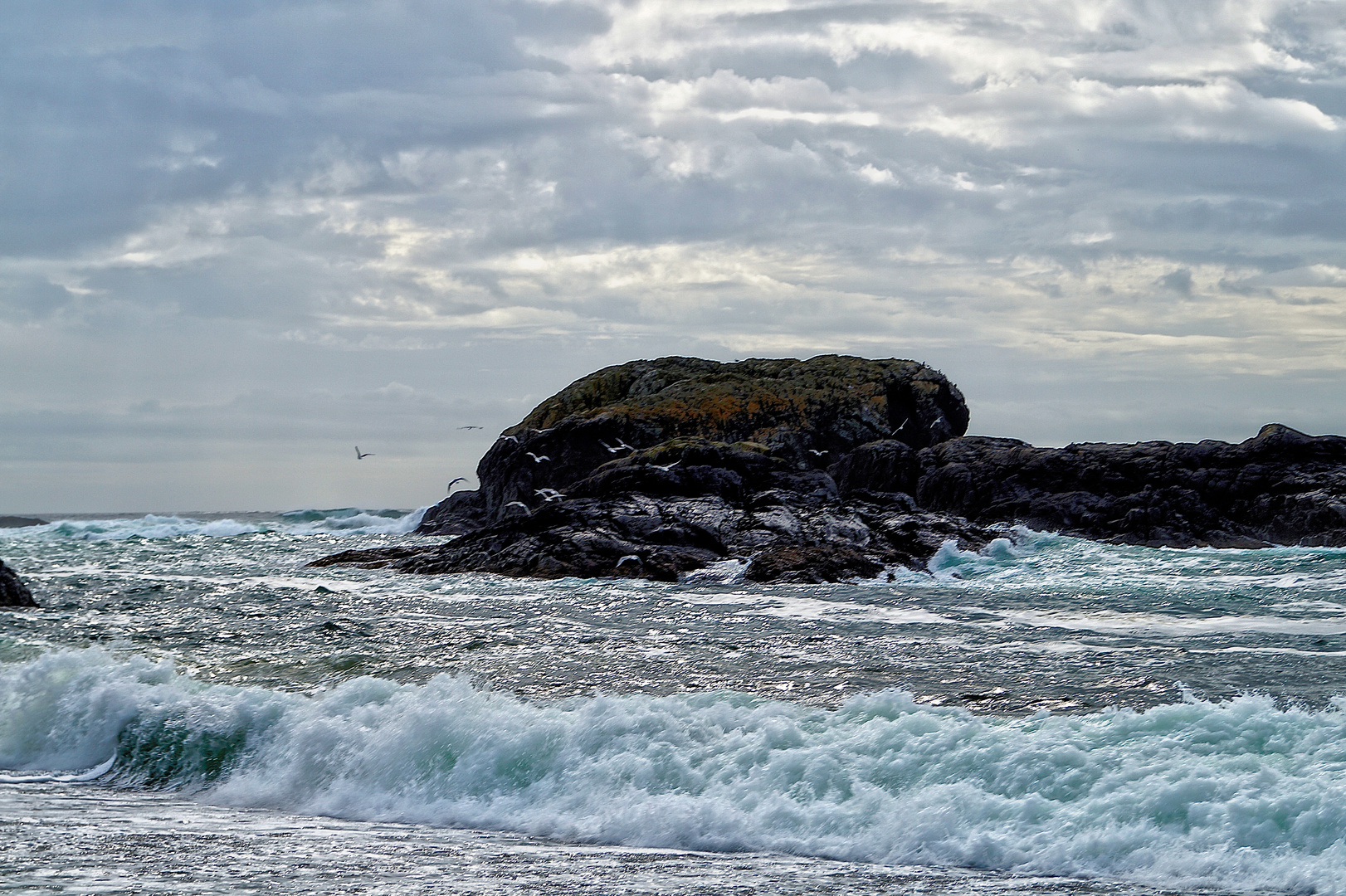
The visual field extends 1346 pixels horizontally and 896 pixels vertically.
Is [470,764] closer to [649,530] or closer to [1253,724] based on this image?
[1253,724]

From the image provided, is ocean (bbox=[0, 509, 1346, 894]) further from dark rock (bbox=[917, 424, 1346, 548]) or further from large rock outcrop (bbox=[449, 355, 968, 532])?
large rock outcrop (bbox=[449, 355, 968, 532])

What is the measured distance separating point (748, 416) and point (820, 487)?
68.8 feet

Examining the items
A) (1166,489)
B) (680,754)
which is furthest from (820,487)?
(680,754)

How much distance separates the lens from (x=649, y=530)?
27547mm

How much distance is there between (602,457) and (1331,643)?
39.5 m

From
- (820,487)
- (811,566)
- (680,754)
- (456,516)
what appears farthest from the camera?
(456,516)

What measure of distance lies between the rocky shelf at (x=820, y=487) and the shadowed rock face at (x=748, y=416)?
104 millimetres

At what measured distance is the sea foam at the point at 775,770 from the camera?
6.77m

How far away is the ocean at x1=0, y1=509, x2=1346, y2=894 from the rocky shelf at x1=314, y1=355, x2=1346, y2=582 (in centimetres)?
947

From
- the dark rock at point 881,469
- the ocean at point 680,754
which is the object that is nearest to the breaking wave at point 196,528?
the dark rock at point 881,469

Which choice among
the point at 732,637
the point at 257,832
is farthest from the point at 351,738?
the point at 732,637

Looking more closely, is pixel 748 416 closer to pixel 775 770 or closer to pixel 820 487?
pixel 820 487

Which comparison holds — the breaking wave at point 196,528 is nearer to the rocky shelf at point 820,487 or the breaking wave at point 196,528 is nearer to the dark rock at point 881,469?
the rocky shelf at point 820,487

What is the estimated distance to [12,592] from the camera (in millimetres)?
19312
